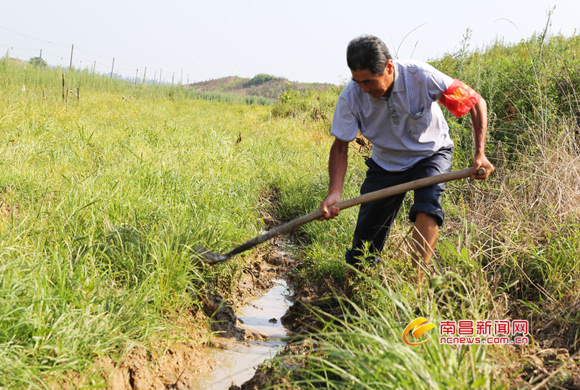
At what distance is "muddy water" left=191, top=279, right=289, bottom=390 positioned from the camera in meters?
2.47

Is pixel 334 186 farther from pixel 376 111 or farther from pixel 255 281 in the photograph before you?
pixel 255 281

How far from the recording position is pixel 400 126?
286cm

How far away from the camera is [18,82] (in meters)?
13.2

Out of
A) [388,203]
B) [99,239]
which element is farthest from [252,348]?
[388,203]

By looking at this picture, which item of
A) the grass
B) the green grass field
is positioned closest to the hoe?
the green grass field

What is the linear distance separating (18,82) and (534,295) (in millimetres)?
14666

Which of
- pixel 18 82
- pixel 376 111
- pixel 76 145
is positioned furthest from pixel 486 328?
pixel 18 82

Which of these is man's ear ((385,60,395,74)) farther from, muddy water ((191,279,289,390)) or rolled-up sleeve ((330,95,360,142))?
muddy water ((191,279,289,390))

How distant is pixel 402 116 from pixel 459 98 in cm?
35

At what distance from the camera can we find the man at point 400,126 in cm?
260

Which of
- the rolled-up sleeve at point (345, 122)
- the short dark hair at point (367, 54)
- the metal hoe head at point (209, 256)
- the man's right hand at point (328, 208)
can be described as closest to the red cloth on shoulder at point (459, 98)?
the short dark hair at point (367, 54)
